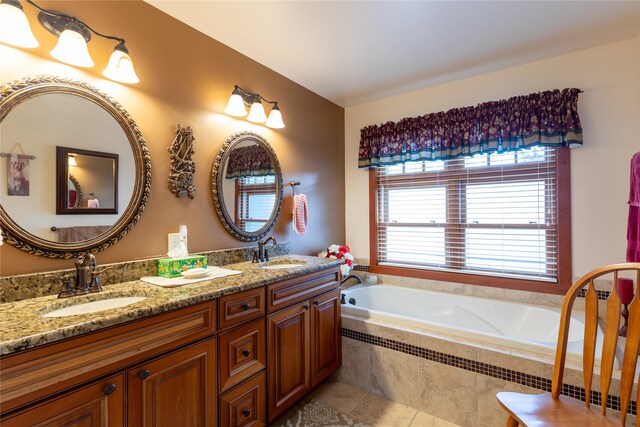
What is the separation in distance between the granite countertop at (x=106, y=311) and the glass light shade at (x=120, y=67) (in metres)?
1.05

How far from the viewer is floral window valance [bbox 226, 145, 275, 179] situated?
2.16 metres

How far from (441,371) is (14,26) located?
9.05ft

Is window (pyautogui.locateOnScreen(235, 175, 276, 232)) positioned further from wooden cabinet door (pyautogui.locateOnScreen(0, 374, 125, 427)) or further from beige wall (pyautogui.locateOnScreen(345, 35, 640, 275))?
beige wall (pyautogui.locateOnScreen(345, 35, 640, 275))

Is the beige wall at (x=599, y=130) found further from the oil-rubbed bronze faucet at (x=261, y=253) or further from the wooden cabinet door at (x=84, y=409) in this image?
the wooden cabinet door at (x=84, y=409)

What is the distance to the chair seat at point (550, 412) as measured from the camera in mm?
1134

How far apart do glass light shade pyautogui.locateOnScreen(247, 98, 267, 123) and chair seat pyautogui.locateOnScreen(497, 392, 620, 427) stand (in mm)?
2160

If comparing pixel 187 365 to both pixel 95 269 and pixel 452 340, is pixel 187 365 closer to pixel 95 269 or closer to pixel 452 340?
pixel 95 269

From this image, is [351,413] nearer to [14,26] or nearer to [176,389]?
[176,389]

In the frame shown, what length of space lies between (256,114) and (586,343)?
223 centimetres

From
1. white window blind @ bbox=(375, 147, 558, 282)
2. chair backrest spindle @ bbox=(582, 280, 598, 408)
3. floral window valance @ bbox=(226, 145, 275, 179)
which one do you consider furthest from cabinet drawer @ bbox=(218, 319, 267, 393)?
white window blind @ bbox=(375, 147, 558, 282)

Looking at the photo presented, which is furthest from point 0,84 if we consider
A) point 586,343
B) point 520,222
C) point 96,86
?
point 520,222

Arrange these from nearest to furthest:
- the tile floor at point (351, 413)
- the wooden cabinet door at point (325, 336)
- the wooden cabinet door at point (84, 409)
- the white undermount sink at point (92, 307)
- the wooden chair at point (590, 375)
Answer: the wooden cabinet door at point (84, 409) → the wooden chair at point (590, 375) → the white undermount sink at point (92, 307) → the tile floor at point (351, 413) → the wooden cabinet door at point (325, 336)

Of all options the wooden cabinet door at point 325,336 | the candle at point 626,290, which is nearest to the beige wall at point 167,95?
the wooden cabinet door at point 325,336

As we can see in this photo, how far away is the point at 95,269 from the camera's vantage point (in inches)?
54.4
